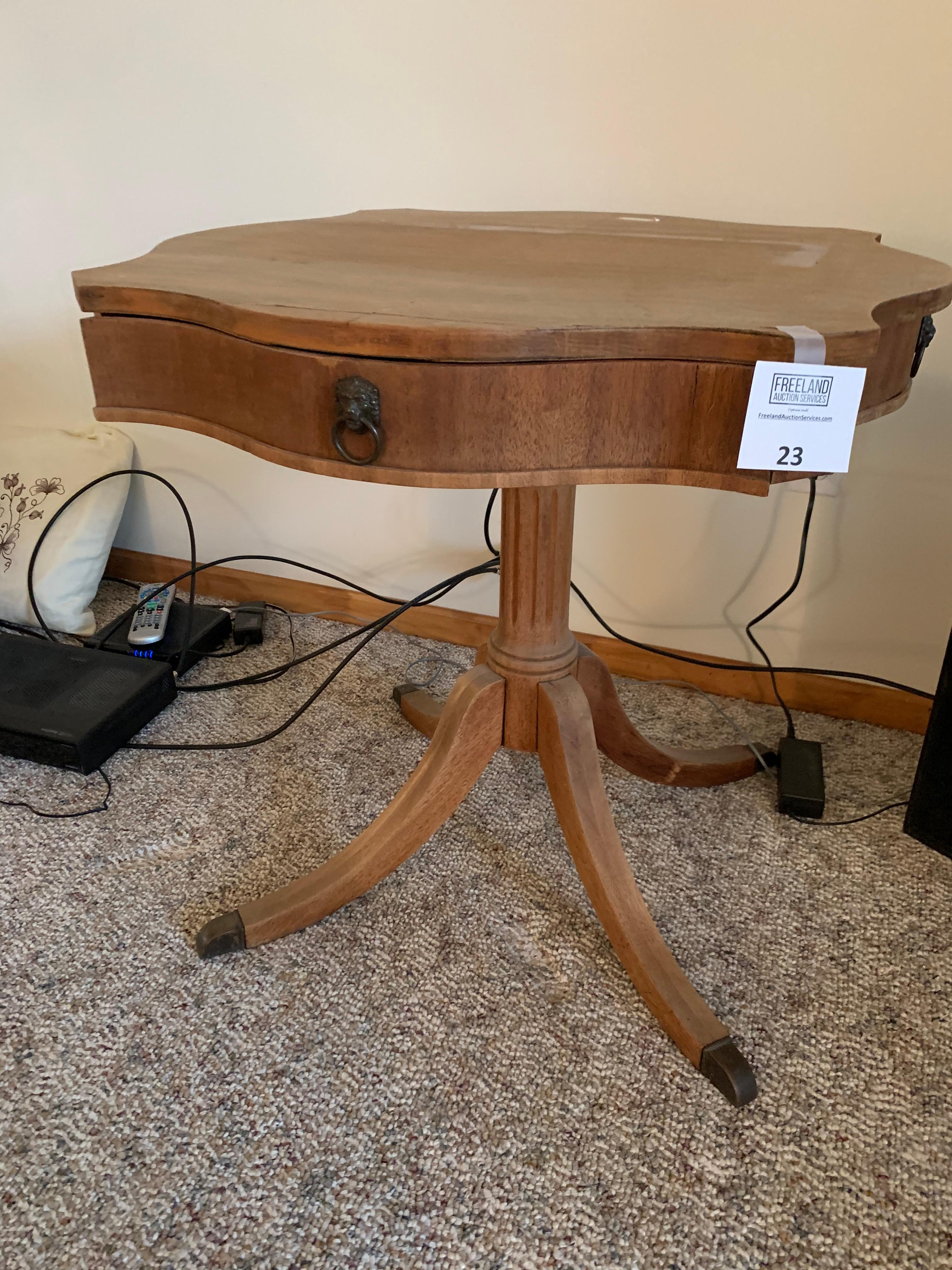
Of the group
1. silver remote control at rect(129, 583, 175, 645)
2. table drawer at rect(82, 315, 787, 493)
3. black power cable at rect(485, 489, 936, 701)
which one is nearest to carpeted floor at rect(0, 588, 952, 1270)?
black power cable at rect(485, 489, 936, 701)

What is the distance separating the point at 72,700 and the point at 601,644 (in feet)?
2.45

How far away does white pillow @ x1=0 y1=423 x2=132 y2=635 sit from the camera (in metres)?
1.43

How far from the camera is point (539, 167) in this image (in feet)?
3.66

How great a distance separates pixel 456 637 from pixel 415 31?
82cm

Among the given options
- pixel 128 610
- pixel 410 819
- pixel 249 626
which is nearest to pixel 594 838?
pixel 410 819

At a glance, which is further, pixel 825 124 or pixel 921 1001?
pixel 825 124

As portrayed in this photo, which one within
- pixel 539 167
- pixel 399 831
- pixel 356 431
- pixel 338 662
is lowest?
pixel 338 662

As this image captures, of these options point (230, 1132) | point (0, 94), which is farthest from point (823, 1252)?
point (0, 94)

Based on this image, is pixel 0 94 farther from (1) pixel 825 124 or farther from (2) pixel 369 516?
(1) pixel 825 124

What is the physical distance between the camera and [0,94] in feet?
4.36

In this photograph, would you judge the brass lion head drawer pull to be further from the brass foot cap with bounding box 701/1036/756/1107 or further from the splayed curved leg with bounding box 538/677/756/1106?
the brass foot cap with bounding box 701/1036/756/1107

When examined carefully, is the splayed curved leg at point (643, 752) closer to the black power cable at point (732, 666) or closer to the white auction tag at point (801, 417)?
the black power cable at point (732, 666)

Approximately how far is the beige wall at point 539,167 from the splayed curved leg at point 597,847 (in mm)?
491

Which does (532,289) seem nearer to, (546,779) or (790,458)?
(790,458)
